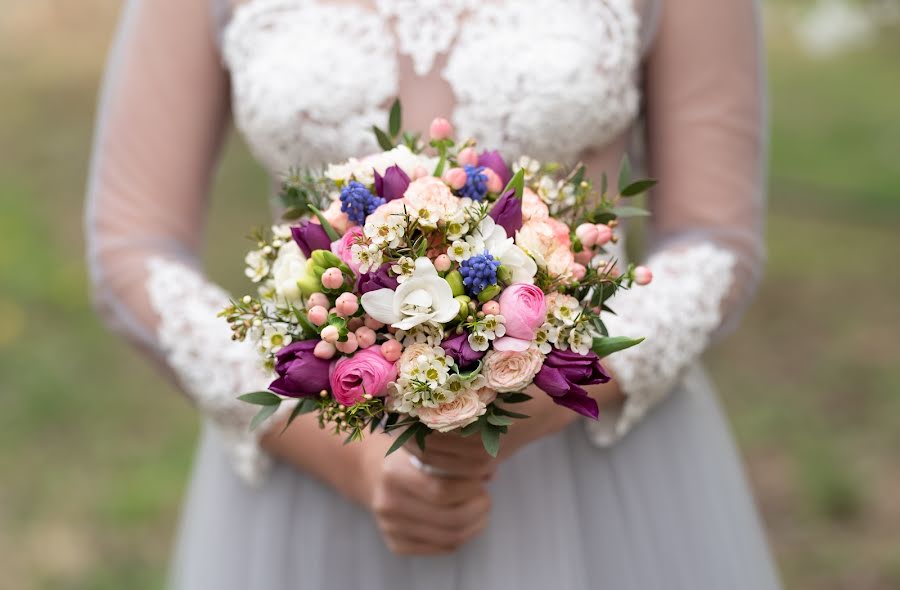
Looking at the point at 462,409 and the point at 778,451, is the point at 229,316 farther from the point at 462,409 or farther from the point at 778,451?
the point at 778,451

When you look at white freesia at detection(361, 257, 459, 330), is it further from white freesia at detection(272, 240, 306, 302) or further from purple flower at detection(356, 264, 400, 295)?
white freesia at detection(272, 240, 306, 302)

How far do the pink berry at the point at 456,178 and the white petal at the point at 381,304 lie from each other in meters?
0.21

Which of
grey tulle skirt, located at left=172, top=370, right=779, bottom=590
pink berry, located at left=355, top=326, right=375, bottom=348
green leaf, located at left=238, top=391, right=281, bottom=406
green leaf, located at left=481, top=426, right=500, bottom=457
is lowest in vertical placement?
grey tulle skirt, located at left=172, top=370, right=779, bottom=590

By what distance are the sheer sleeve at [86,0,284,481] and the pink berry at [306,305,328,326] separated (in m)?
0.66

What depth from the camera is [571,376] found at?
1504 mm

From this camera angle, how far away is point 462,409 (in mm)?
1481

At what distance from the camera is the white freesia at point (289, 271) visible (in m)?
1.59

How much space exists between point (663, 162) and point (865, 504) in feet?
10.3

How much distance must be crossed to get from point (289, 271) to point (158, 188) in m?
0.72

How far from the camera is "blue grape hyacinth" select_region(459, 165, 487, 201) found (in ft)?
5.31

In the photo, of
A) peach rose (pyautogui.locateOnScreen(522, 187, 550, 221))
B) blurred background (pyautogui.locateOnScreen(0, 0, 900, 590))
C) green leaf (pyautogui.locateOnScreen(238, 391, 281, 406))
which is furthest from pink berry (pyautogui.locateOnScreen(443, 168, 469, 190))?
blurred background (pyautogui.locateOnScreen(0, 0, 900, 590))

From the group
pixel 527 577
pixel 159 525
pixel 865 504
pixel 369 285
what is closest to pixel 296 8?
pixel 369 285

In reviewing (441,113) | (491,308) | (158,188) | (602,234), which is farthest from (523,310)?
(158,188)

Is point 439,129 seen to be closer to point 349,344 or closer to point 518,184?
point 518,184
